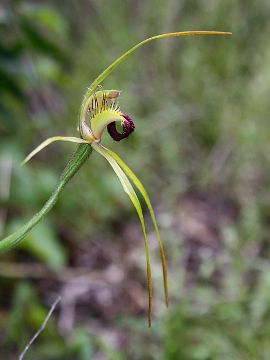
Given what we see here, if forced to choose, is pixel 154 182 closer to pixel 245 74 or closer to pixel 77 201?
pixel 77 201

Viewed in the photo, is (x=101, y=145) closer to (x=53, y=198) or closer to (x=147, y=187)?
(x=53, y=198)

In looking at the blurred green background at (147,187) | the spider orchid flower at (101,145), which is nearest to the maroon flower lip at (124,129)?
the spider orchid flower at (101,145)

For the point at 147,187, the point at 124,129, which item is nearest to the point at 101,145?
the point at 124,129

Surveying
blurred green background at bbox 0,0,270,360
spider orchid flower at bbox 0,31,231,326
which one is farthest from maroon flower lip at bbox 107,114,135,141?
blurred green background at bbox 0,0,270,360

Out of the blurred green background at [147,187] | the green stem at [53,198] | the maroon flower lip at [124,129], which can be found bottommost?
the green stem at [53,198]

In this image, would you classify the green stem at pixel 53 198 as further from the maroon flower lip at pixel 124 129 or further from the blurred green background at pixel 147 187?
the blurred green background at pixel 147 187

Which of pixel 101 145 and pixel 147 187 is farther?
pixel 147 187

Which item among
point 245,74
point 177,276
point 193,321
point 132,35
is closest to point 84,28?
point 132,35
